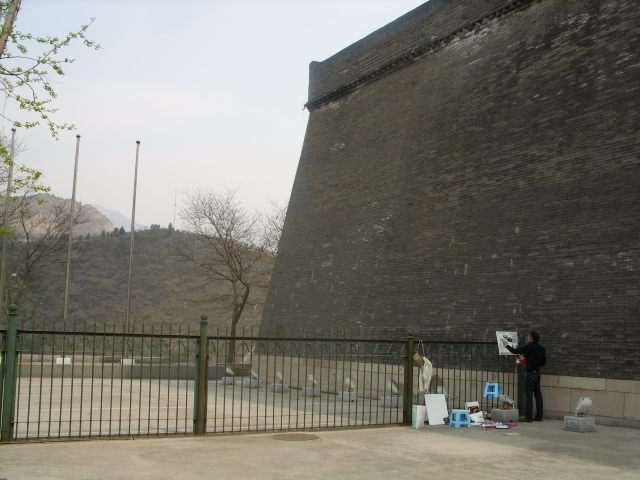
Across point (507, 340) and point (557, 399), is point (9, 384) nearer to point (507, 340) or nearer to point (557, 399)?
point (507, 340)

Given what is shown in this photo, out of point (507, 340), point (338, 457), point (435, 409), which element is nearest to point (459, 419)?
point (435, 409)

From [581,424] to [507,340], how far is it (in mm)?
2282

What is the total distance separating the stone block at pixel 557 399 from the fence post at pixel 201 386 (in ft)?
21.7

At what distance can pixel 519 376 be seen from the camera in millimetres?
12375

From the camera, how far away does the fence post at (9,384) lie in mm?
8133

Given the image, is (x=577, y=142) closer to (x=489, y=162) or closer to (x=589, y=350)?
(x=489, y=162)

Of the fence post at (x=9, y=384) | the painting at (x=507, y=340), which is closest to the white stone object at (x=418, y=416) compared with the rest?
the painting at (x=507, y=340)

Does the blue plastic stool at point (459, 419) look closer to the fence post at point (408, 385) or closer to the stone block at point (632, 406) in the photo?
the fence post at point (408, 385)

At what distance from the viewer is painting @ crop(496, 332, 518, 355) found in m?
12.2

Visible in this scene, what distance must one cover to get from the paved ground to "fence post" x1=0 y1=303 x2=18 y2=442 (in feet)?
0.91

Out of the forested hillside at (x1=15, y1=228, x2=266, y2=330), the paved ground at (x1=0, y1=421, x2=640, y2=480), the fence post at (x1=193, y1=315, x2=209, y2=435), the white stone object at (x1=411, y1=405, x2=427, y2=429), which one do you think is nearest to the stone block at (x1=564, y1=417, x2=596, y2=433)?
the paved ground at (x1=0, y1=421, x2=640, y2=480)

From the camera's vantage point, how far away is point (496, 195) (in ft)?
47.9

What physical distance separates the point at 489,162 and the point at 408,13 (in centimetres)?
665

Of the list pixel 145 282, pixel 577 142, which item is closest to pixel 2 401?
pixel 577 142
